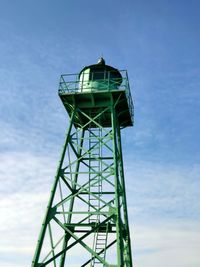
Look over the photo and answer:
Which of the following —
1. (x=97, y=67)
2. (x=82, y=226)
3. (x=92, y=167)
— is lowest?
(x=82, y=226)

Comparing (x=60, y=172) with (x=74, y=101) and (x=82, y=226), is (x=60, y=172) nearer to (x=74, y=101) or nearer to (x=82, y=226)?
(x=82, y=226)

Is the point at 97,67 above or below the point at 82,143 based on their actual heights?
above

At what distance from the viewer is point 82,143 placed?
17.6 meters

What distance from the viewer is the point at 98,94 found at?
16.8 metres

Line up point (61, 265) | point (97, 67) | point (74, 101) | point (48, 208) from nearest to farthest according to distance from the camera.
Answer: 1. point (48, 208)
2. point (61, 265)
3. point (74, 101)
4. point (97, 67)

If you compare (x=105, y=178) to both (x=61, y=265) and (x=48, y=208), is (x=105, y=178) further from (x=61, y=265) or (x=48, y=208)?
(x=61, y=265)

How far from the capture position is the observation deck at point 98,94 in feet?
55.2

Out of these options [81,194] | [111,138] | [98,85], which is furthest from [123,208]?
[98,85]

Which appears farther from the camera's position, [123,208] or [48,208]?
[123,208]

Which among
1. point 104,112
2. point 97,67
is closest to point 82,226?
point 104,112

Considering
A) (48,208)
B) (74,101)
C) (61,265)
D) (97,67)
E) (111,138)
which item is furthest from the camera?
(97,67)

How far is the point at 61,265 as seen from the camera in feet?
48.9

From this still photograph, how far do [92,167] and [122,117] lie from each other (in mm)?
4065

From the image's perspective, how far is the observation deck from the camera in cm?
1681
